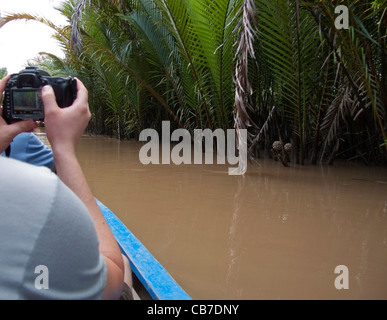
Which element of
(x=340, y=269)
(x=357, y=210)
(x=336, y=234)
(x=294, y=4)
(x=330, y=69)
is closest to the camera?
(x=340, y=269)

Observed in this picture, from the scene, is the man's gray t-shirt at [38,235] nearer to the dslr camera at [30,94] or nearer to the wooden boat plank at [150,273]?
the dslr camera at [30,94]

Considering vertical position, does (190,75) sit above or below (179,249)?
above

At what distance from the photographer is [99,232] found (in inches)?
28.6

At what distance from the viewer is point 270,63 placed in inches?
186

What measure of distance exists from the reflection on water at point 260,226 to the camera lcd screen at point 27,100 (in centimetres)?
103

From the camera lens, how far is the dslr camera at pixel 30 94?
87 centimetres

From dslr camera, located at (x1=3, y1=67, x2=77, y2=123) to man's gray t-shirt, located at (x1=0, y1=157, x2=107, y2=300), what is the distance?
0.40 metres

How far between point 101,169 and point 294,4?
274cm

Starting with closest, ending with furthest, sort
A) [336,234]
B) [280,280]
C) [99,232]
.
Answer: [99,232], [280,280], [336,234]

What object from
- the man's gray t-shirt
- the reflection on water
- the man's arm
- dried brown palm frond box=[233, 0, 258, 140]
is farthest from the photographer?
dried brown palm frond box=[233, 0, 258, 140]

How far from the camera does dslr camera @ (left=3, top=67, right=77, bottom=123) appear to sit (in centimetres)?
87

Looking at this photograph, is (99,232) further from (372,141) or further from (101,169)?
(372,141)

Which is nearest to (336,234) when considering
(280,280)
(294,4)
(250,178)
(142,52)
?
(280,280)

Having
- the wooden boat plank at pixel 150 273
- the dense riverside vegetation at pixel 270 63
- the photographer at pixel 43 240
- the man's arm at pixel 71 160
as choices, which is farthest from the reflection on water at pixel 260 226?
the photographer at pixel 43 240
